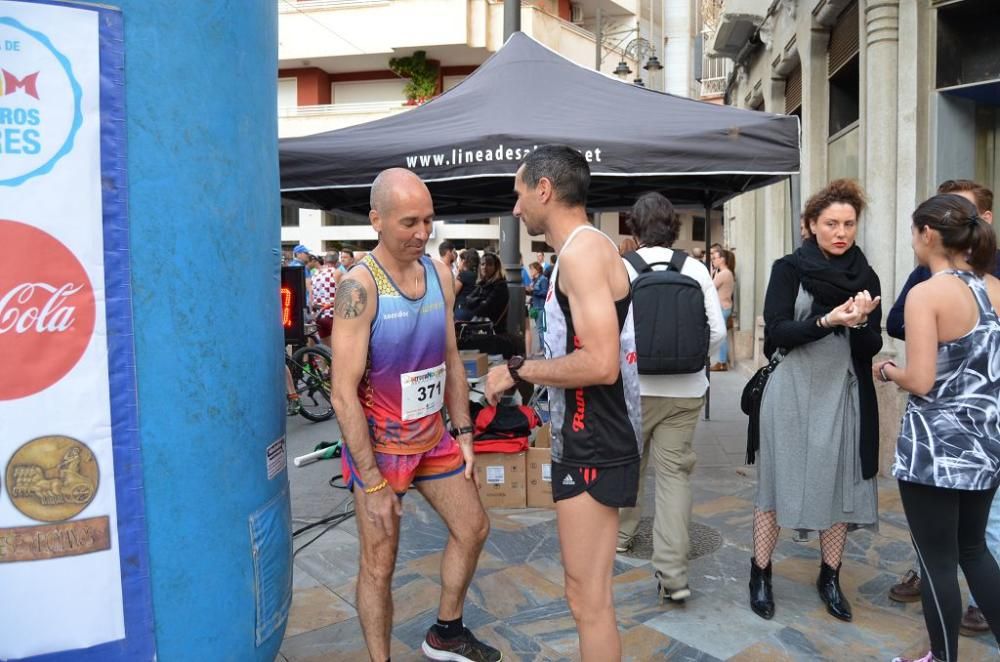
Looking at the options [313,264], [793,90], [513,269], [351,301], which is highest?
[793,90]

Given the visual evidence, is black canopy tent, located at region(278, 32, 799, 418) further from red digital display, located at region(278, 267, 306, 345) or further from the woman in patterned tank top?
the woman in patterned tank top

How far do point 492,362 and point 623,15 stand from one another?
28233 millimetres

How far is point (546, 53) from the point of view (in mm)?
5883

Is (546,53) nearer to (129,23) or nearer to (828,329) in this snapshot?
(828,329)

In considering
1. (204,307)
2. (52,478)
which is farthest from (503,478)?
(52,478)

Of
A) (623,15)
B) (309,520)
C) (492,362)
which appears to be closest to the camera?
(309,520)

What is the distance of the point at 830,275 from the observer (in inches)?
130

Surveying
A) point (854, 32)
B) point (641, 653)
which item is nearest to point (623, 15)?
point (854, 32)

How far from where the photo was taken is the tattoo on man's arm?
8.75ft

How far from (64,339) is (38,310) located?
0.10 metres

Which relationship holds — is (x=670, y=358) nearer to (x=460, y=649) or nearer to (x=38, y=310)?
(x=460, y=649)

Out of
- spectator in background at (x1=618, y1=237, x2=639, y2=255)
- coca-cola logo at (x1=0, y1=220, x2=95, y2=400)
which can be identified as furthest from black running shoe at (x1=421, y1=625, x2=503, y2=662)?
spectator in background at (x1=618, y1=237, x2=639, y2=255)

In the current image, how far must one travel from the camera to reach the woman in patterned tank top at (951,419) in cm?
271

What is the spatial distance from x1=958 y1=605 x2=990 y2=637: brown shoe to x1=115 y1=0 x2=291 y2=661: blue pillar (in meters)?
3.05
